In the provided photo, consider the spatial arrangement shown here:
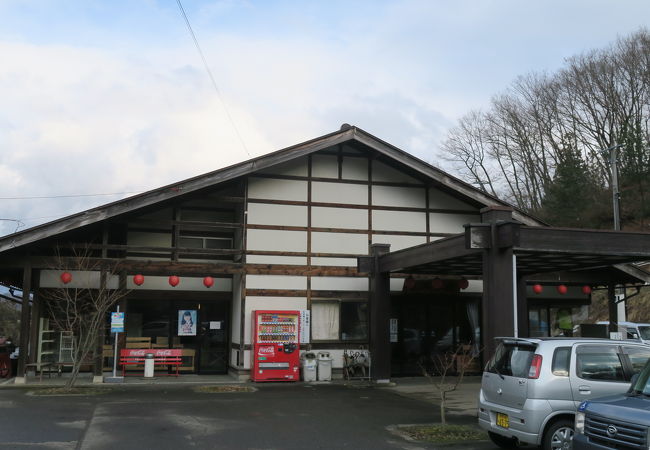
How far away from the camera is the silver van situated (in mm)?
7820

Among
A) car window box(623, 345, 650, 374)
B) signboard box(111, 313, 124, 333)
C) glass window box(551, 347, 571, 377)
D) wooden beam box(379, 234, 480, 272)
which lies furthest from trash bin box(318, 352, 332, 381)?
car window box(623, 345, 650, 374)

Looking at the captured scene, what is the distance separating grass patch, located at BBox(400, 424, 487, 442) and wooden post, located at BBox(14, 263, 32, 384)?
10.6m

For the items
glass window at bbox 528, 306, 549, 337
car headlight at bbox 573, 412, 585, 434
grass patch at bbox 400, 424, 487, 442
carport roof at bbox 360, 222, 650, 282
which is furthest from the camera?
glass window at bbox 528, 306, 549, 337

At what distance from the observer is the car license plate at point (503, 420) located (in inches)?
323

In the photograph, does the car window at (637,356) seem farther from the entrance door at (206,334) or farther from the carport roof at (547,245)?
the entrance door at (206,334)

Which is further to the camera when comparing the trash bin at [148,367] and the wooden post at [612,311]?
the wooden post at [612,311]

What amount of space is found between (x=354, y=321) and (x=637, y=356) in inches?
421

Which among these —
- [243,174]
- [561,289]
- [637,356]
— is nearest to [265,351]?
[243,174]

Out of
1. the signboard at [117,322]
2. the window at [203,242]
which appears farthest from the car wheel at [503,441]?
the window at [203,242]

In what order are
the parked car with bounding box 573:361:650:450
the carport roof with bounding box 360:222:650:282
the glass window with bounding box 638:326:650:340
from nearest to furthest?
the parked car with bounding box 573:361:650:450 < the carport roof with bounding box 360:222:650:282 < the glass window with bounding box 638:326:650:340

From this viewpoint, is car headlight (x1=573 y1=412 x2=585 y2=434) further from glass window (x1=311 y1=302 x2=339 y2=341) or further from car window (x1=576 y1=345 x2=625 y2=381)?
glass window (x1=311 y1=302 x2=339 y2=341)

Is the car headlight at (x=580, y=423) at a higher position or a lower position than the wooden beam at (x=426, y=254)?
lower

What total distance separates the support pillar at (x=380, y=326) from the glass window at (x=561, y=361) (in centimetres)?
917

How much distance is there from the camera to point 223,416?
11352mm
